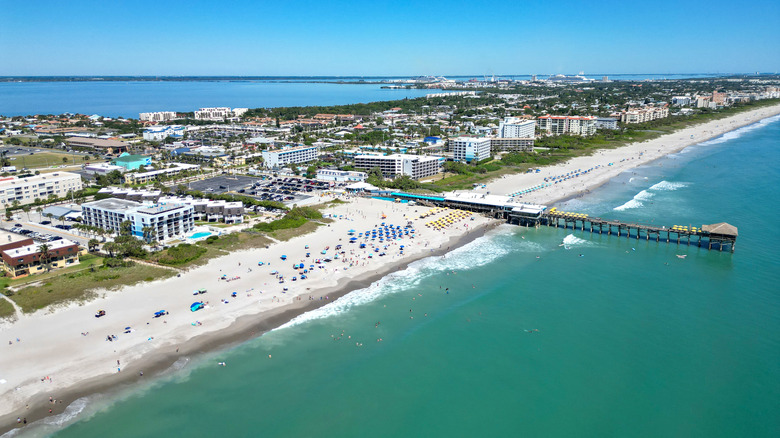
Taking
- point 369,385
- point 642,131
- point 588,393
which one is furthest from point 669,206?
point 642,131

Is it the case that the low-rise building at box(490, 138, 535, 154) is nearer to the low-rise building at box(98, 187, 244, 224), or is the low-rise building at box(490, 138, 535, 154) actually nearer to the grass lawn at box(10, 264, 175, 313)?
the low-rise building at box(98, 187, 244, 224)

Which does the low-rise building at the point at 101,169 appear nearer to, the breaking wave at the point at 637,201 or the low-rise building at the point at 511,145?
the low-rise building at the point at 511,145

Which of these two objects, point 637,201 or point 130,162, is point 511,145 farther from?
point 130,162

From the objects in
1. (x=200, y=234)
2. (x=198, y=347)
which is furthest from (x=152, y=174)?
(x=198, y=347)

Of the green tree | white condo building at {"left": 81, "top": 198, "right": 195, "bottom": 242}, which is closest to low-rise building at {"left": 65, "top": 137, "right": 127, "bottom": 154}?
white condo building at {"left": 81, "top": 198, "right": 195, "bottom": 242}

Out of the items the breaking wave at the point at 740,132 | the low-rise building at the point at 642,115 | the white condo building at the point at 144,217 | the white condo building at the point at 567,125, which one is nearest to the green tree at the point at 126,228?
the white condo building at the point at 144,217

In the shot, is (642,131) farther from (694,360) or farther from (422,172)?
(694,360)
